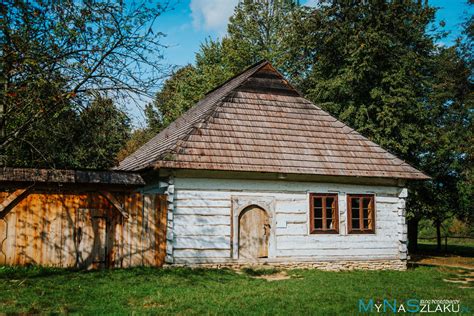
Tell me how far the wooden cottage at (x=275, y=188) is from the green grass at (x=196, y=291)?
1432 mm

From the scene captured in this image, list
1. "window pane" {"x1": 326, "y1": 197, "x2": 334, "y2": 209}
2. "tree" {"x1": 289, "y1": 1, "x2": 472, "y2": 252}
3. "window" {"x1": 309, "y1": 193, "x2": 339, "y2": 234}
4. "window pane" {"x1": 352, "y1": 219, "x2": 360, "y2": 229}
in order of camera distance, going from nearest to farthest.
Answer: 1. "window" {"x1": 309, "y1": 193, "x2": 339, "y2": 234}
2. "window pane" {"x1": 326, "y1": 197, "x2": 334, "y2": 209}
3. "window pane" {"x1": 352, "y1": 219, "x2": 360, "y2": 229}
4. "tree" {"x1": 289, "y1": 1, "x2": 472, "y2": 252}

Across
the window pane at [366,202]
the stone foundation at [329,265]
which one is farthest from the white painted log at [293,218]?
A: the window pane at [366,202]

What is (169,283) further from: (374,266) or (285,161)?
(374,266)

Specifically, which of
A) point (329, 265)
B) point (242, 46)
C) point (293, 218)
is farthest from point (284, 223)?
point (242, 46)

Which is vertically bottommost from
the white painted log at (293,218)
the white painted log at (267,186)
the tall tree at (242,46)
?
the white painted log at (293,218)

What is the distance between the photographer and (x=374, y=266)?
48.5ft

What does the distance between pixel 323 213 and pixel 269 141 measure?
2.75m

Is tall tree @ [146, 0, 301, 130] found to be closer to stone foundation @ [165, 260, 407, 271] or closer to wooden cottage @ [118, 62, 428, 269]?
wooden cottage @ [118, 62, 428, 269]

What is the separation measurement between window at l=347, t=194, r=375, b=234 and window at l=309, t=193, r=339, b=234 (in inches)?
18.9

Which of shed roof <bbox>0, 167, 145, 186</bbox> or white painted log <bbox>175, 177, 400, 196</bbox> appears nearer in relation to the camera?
shed roof <bbox>0, 167, 145, 186</bbox>

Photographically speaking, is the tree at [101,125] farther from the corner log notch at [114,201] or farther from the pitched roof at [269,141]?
the pitched roof at [269,141]

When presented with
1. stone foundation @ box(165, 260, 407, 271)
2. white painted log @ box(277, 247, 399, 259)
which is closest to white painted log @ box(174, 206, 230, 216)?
stone foundation @ box(165, 260, 407, 271)

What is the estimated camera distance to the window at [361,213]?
48.2 ft

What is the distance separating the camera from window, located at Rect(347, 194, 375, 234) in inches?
579
